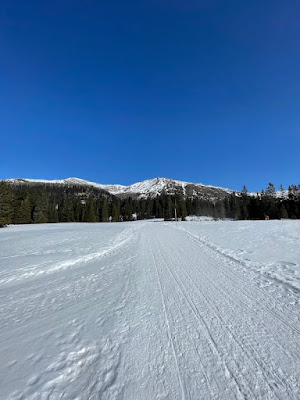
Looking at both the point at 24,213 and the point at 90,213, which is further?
the point at 90,213

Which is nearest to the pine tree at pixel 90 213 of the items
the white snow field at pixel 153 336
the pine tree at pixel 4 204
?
the pine tree at pixel 4 204

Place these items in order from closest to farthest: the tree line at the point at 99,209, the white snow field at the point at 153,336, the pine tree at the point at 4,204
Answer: the white snow field at the point at 153,336
the pine tree at the point at 4,204
the tree line at the point at 99,209

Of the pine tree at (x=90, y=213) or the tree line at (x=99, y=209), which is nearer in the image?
the tree line at (x=99, y=209)

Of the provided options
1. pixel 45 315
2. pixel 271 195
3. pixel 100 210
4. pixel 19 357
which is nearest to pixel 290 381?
pixel 19 357

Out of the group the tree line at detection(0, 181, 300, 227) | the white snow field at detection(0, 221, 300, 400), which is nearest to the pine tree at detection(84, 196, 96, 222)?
the tree line at detection(0, 181, 300, 227)

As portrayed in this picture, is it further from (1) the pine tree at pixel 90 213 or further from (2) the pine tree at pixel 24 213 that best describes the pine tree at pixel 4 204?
(1) the pine tree at pixel 90 213

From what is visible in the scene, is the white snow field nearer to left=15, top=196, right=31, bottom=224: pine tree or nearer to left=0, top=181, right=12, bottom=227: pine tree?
left=0, top=181, right=12, bottom=227: pine tree

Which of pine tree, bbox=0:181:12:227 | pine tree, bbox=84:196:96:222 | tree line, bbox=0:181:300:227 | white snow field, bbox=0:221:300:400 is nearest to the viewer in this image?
white snow field, bbox=0:221:300:400

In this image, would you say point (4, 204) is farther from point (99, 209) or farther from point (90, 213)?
point (99, 209)

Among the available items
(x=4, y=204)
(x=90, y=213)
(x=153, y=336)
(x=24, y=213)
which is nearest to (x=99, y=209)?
(x=90, y=213)

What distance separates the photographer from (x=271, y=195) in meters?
79.8

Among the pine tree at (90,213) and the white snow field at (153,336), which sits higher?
the pine tree at (90,213)

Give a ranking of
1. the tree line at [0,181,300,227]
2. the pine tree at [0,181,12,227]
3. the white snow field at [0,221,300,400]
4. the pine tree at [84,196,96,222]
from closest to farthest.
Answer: the white snow field at [0,221,300,400], the pine tree at [0,181,12,227], the tree line at [0,181,300,227], the pine tree at [84,196,96,222]

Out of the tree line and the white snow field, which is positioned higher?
the tree line
